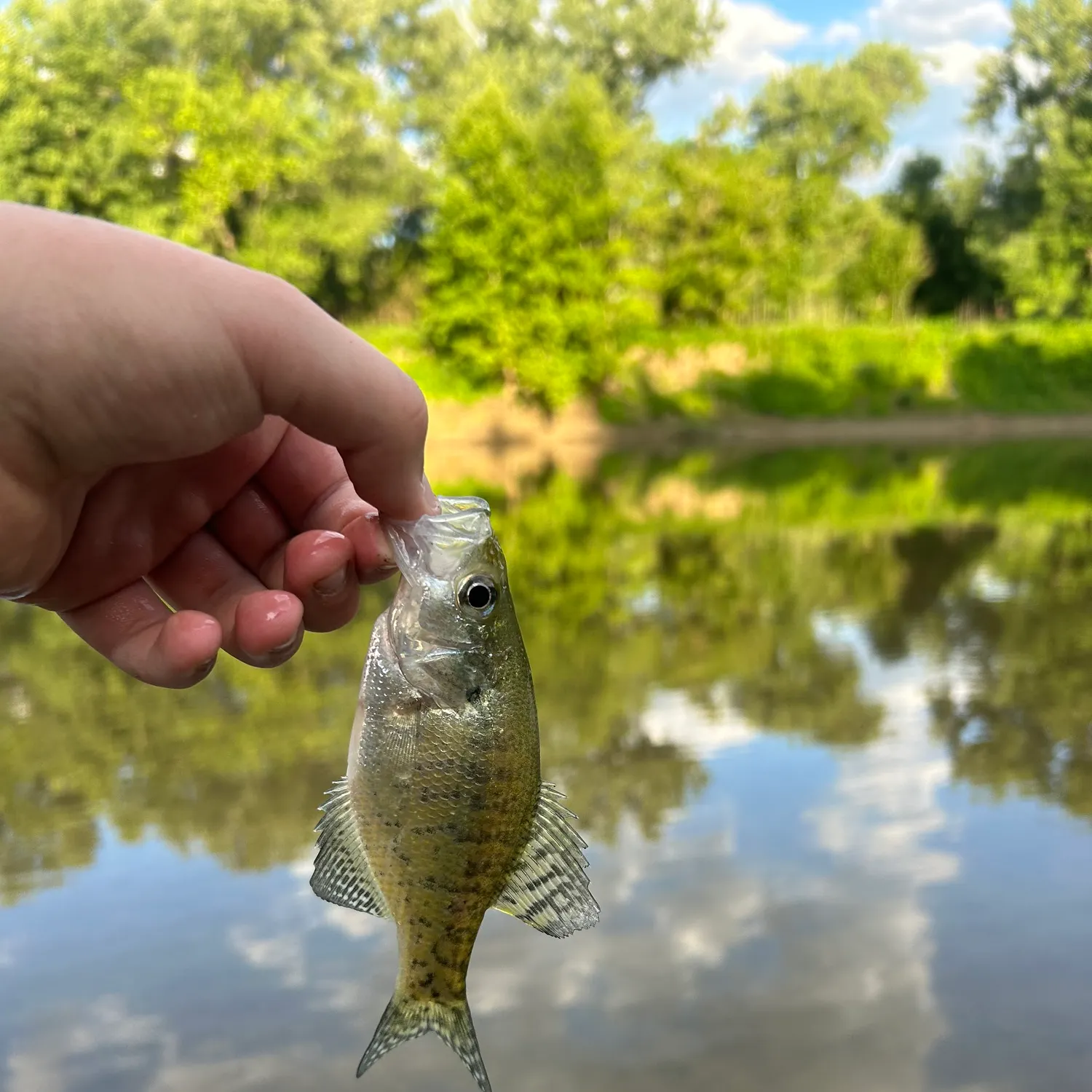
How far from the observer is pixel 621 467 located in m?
30.2

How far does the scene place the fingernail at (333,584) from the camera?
2.51 meters

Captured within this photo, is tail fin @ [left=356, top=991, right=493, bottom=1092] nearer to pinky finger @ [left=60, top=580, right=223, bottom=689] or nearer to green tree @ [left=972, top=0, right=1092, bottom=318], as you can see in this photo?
pinky finger @ [left=60, top=580, right=223, bottom=689]

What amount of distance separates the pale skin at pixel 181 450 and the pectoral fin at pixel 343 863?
40 cm

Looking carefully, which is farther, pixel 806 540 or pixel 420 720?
pixel 806 540

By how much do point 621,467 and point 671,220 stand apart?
59.8ft

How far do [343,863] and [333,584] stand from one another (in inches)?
23.7

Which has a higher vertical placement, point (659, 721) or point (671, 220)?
point (671, 220)

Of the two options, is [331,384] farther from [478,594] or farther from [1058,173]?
[1058,173]

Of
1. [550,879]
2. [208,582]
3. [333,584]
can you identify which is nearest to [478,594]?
[333,584]

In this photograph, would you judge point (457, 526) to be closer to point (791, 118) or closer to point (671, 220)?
point (671, 220)

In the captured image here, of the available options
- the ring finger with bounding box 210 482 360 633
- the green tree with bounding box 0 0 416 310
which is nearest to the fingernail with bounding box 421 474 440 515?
the ring finger with bounding box 210 482 360 633

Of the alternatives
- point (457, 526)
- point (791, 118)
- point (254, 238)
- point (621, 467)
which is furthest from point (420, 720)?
point (791, 118)

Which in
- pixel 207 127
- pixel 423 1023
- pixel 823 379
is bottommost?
pixel 423 1023

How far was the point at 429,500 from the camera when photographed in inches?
93.2
